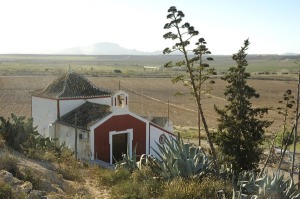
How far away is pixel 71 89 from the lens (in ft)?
85.3

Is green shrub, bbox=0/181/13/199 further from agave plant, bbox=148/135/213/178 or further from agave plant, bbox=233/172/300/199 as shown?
agave plant, bbox=233/172/300/199

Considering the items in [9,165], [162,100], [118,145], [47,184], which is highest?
[9,165]

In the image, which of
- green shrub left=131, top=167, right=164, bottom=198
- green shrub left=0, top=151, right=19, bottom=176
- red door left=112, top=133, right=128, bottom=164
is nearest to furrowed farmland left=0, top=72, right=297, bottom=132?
red door left=112, top=133, right=128, bottom=164

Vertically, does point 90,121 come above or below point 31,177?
below

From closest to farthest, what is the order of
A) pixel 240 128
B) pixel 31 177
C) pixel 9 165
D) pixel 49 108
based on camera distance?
pixel 31 177 → pixel 9 165 → pixel 240 128 → pixel 49 108

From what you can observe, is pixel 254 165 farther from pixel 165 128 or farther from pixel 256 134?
pixel 165 128

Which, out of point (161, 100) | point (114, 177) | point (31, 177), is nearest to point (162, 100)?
point (161, 100)

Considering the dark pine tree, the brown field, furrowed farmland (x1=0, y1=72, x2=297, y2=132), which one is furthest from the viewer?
the brown field

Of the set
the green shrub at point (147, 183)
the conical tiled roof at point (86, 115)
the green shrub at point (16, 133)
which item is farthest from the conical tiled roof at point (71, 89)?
the green shrub at point (147, 183)

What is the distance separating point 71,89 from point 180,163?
53.0 ft

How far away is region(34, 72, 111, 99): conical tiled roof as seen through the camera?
25.5 metres

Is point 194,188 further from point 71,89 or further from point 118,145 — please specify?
point 71,89

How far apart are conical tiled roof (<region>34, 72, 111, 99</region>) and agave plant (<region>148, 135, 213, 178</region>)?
14529 mm

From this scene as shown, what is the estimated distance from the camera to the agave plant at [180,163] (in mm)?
11164
